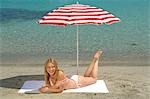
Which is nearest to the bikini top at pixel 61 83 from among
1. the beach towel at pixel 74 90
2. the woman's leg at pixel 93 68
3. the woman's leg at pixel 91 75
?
the beach towel at pixel 74 90

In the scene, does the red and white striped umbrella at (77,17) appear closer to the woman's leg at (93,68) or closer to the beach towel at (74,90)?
the woman's leg at (93,68)

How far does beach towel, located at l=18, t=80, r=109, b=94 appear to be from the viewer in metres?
8.19

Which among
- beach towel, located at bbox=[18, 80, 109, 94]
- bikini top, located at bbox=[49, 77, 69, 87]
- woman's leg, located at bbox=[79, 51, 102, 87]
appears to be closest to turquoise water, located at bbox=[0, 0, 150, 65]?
beach towel, located at bbox=[18, 80, 109, 94]

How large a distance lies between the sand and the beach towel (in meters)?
0.13

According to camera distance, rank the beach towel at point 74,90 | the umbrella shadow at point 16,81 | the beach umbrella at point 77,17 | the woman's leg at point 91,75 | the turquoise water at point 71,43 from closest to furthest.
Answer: the beach umbrella at point 77,17, the beach towel at point 74,90, the woman's leg at point 91,75, the umbrella shadow at point 16,81, the turquoise water at point 71,43

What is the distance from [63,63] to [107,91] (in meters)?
4.22

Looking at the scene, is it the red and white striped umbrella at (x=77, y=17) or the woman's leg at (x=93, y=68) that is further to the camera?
the woman's leg at (x=93, y=68)

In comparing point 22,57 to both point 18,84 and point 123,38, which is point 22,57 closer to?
point 18,84

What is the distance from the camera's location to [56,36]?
19578 millimetres

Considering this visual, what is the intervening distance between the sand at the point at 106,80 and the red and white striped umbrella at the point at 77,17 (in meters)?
1.37

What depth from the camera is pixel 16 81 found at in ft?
30.9

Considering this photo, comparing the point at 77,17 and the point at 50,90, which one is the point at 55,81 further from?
the point at 77,17

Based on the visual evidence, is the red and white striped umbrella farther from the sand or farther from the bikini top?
the sand

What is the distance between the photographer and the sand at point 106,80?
797cm
